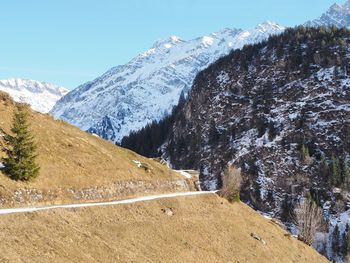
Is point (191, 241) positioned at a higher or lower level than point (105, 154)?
lower

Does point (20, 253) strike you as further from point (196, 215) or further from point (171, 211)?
point (196, 215)

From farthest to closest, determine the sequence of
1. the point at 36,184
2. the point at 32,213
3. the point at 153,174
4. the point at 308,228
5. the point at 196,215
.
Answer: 1. the point at 308,228
2. the point at 153,174
3. the point at 196,215
4. the point at 36,184
5. the point at 32,213

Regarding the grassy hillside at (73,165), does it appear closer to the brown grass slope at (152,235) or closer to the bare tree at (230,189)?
the brown grass slope at (152,235)

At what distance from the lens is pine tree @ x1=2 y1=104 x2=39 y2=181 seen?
4697 cm

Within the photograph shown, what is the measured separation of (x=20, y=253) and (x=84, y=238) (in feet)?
25.1

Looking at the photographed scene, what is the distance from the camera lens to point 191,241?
53.2 meters

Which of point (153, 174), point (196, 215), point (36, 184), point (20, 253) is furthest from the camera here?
point (153, 174)

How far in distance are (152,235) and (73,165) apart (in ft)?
45.6

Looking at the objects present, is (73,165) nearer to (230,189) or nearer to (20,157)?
(20,157)

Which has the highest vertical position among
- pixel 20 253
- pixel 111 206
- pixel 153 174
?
pixel 153 174

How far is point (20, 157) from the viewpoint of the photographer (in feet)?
157

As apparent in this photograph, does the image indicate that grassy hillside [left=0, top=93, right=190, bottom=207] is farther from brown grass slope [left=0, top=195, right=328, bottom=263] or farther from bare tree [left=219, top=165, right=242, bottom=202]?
bare tree [left=219, top=165, right=242, bottom=202]

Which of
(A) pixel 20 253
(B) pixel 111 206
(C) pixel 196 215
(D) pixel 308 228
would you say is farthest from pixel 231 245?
(D) pixel 308 228

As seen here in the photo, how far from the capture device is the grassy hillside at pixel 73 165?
5062cm
